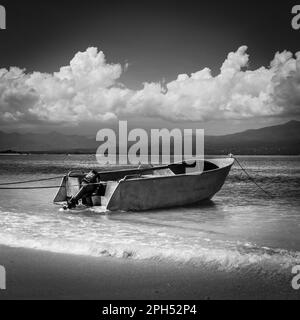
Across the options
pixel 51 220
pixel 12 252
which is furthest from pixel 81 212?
pixel 12 252

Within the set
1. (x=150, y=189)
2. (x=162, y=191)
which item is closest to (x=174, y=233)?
(x=150, y=189)

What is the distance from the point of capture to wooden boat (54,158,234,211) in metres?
9.31

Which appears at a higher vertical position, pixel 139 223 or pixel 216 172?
pixel 216 172

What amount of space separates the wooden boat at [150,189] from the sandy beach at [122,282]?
172 inches

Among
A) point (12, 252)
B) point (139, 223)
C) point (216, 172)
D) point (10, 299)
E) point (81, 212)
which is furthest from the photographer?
point (216, 172)

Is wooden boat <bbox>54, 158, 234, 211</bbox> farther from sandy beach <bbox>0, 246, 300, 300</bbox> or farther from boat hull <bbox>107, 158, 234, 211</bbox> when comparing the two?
sandy beach <bbox>0, 246, 300, 300</bbox>

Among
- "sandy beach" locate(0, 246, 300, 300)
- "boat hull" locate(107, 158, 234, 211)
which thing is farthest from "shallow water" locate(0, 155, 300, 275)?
"sandy beach" locate(0, 246, 300, 300)

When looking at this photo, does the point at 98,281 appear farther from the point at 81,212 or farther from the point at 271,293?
the point at 81,212

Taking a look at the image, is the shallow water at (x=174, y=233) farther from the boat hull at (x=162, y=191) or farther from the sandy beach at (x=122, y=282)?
the sandy beach at (x=122, y=282)

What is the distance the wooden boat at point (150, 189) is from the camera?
931cm

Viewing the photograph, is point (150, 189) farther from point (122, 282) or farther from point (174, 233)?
point (122, 282)

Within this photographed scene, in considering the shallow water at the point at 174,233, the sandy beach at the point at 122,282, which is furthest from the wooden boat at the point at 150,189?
the sandy beach at the point at 122,282

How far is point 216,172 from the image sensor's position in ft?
37.2
